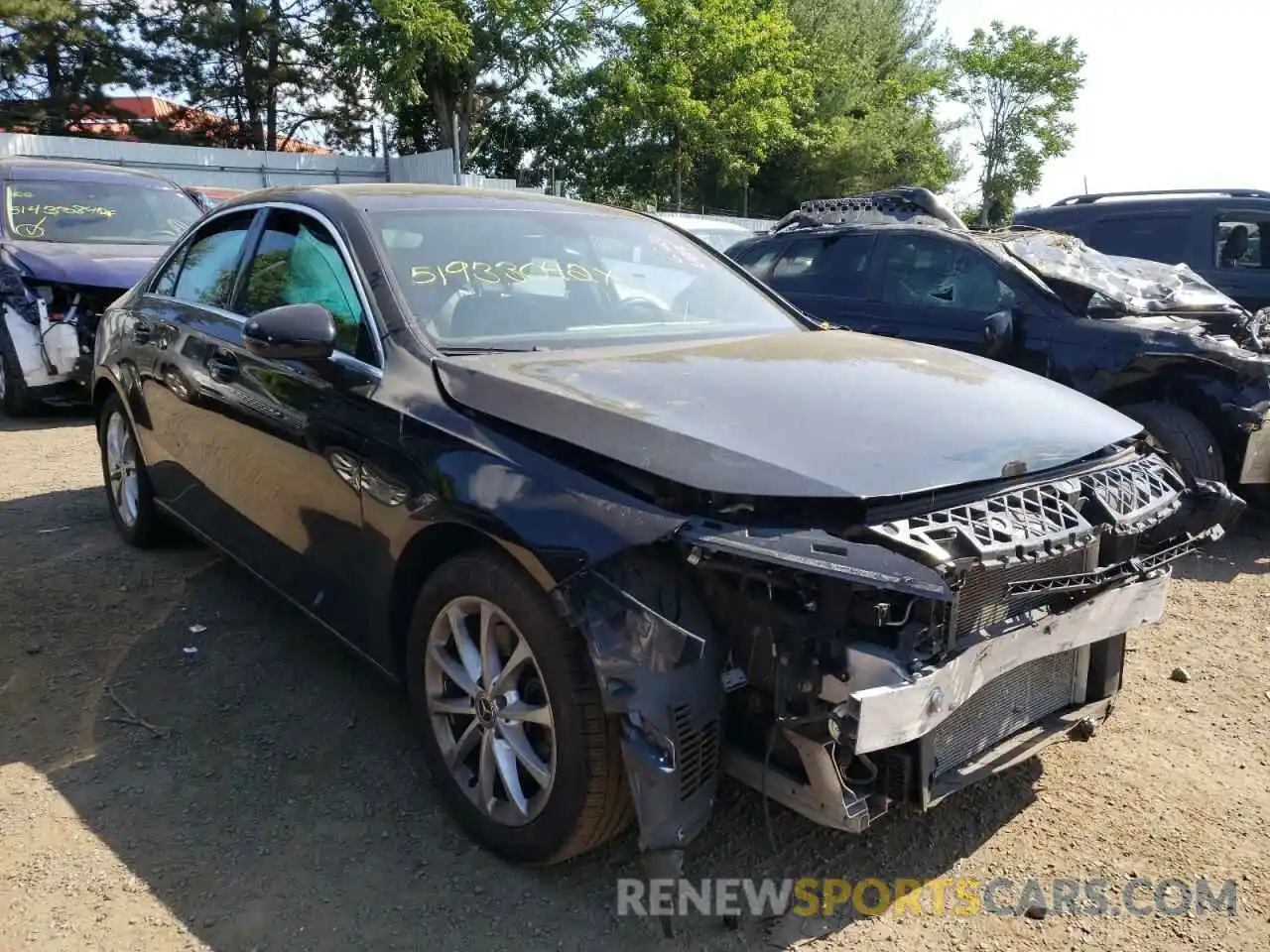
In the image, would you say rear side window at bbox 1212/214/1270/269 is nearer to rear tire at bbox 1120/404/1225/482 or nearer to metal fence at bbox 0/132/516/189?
rear tire at bbox 1120/404/1225/482

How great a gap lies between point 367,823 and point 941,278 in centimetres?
510

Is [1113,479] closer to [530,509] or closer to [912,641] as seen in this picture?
[912,641]

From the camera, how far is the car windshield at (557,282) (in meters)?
3.01

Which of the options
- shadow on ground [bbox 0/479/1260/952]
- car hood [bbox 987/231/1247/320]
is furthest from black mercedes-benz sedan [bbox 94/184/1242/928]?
car hood [bbox 987/231/1247/320]

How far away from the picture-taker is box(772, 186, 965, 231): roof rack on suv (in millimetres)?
7547

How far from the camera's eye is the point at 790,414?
243 centimetres

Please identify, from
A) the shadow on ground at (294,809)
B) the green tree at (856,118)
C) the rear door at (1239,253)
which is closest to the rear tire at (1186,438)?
the shadow on ground at (294,809)

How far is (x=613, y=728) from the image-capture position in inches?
87.1

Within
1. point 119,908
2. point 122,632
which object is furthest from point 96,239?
point 119,908

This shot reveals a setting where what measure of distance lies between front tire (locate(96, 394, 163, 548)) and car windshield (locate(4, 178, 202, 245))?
4.02m

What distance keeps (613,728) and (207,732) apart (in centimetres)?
170

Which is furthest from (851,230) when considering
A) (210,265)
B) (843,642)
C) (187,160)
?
(187,160)

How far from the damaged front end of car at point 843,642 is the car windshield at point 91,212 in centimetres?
779

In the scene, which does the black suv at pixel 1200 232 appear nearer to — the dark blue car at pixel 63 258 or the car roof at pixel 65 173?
the dark blue car at pixel 63 258
